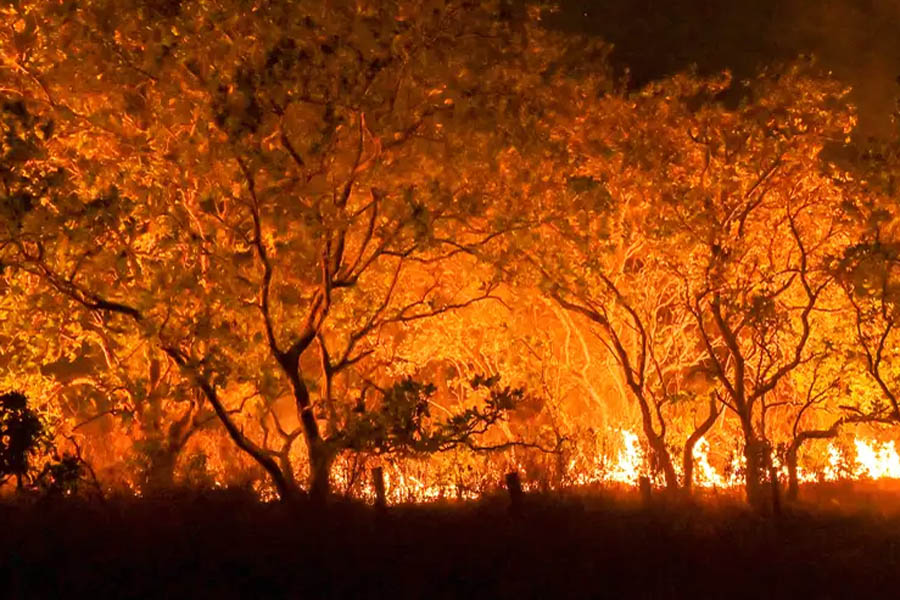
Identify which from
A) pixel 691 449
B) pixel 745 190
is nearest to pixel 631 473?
pixel 691 449

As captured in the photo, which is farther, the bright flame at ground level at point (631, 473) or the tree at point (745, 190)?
the tree at point (745, 190)

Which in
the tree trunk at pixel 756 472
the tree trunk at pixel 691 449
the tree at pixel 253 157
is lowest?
the tree trunk at pixel 756 472

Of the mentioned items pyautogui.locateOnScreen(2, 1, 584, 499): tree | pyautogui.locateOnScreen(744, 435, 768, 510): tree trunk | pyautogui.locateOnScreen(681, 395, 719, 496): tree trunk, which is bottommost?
pyautogui.locateOnScreen(744, 435, 768, 510): tree trunk

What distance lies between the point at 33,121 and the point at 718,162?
1028 cm

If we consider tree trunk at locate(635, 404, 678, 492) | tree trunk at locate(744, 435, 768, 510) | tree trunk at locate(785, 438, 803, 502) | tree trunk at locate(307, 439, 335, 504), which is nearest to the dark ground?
tree trunk at locate(307, 439, 335, 504)

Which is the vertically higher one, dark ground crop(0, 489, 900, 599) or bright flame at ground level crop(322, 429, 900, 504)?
bright flame at ground level crop(322, 429, 900, 504)

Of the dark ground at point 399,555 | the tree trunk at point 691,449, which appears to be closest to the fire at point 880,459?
the tree trunk at point 691,449

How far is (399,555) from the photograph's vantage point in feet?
35.3

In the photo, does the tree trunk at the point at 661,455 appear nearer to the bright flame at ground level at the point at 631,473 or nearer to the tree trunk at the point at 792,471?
the bright flame at ground level at the point at 631,473

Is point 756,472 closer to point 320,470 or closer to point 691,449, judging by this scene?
point 691,449

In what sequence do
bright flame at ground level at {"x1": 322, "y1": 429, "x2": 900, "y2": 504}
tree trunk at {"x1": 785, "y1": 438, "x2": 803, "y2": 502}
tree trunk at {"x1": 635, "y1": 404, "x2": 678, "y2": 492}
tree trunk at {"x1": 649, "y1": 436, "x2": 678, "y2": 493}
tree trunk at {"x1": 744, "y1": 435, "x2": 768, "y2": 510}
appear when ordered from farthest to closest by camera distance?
tree trunk at {"x1": 785, "y1": 438, "x2": 803, "y2": 502}, tree trunk at {"x1": 635, "y1": 404, "x2": 678, "y2": 492}, tree trunk at {"x1": 649, "y1": 436, "x2": 678, "y2": 493}, tree trunk at {"x1": 744, "y1": 435, "x2": 768, "y2": 510}, bright flame at ground level at {"x1": 322, "y1": 429, "x2": 900, "y2": 504}

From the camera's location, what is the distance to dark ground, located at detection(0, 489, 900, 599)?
991 centimetres

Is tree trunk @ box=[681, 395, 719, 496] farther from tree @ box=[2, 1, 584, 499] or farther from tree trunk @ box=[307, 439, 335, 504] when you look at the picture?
tree trunk @ box=[307, 439, 335, 504]

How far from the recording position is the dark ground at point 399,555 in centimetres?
991
